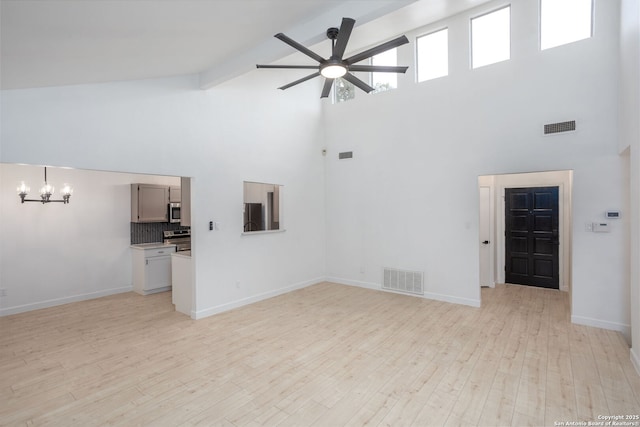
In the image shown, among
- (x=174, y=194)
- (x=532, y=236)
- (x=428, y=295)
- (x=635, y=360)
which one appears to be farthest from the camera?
(x=174, y=194)

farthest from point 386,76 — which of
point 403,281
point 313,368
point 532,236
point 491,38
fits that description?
point 313,368

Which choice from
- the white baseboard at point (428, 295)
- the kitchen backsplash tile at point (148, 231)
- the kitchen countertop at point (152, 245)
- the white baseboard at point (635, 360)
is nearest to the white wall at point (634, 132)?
the white baseboard at point (635, 360)

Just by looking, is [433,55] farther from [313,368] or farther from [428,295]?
[313,368]

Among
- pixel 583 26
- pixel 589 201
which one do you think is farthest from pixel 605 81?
pixel 589 201

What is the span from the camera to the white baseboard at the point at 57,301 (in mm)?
4720

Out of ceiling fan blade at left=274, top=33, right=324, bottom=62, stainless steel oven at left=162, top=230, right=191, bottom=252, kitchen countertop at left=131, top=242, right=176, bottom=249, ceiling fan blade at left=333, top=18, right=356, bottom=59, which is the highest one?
ceiling fan blade at left=333, top=18, right=356, bottom=59

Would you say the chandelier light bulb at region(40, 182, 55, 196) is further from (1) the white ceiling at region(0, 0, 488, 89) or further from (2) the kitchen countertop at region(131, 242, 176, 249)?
(1) the white ceiling at region(0, 0, 488, 89)

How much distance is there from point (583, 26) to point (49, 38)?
588 cm

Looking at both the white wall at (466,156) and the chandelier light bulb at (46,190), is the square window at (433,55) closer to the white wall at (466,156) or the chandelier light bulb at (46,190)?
the white wall at (466,156)

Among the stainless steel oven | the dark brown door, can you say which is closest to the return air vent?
the dark brown door

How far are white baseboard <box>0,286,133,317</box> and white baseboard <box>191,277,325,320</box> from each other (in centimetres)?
248

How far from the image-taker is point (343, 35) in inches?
95.9

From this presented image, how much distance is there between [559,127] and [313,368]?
4.47 m

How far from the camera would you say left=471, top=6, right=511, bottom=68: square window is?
4.71m
